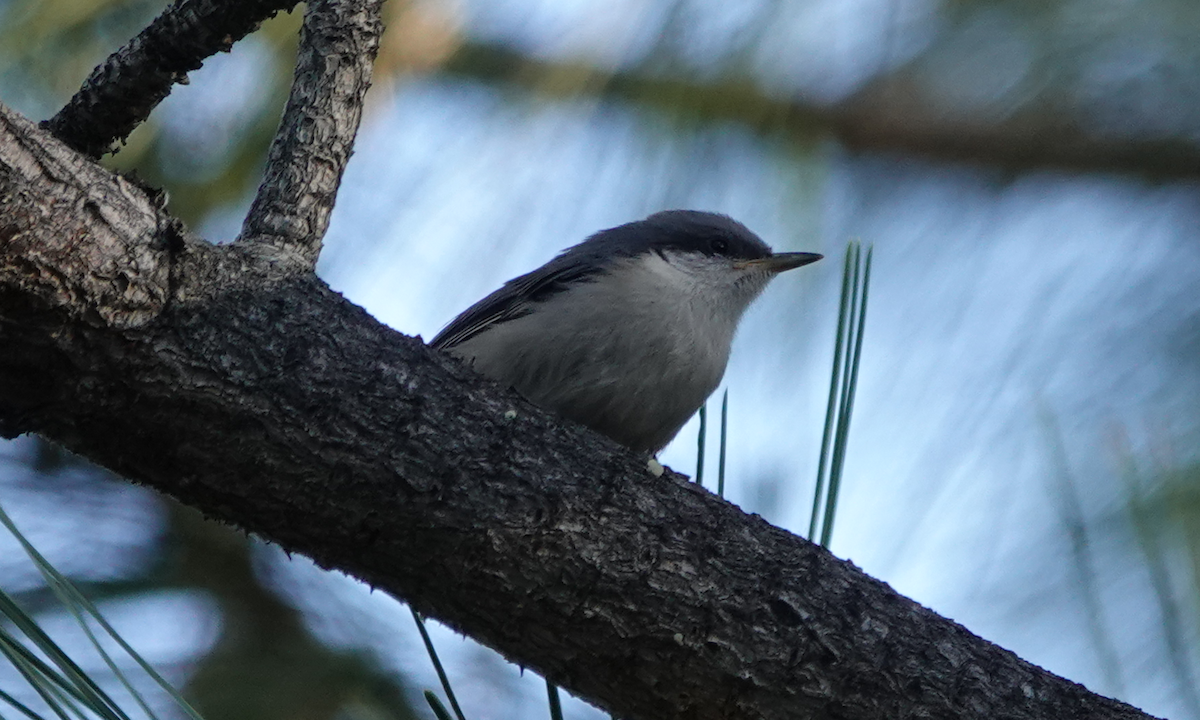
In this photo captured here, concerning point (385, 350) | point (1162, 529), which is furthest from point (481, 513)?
point (1162, 529)

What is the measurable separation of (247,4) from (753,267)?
188 centimetres

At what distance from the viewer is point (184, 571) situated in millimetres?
2652

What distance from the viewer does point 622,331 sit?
316cm

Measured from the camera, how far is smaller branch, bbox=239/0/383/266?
219 centimetres

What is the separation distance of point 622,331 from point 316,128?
1128mm

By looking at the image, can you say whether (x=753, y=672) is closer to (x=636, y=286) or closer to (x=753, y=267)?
(x=636, y=286)

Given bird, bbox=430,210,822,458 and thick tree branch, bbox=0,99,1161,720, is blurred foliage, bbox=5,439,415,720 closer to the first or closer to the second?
thick tree branch, bbox=0,99,1161,720

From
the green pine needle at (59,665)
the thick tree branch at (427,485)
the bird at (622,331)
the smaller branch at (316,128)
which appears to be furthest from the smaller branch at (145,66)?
the bird at (622,331)

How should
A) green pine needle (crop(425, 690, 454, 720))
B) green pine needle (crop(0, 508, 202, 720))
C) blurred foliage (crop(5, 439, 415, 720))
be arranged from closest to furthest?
green pine needle (crop(0, 508, 202, 720)), green pine needle (crop(425, 690, 454, 720)), blurred foliage (crop(5, 439, 415, 720))

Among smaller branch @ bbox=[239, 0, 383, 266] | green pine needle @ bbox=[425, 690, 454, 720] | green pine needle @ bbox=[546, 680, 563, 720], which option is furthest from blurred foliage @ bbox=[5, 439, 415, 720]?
smaller branch @ bbox=[239, 0, 383, 266]

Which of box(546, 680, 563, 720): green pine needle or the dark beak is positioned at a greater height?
the dark beak

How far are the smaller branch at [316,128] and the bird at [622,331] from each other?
0.83 meters

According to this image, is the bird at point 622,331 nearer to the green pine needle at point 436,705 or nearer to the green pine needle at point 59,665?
the green pine needle at point 436,705

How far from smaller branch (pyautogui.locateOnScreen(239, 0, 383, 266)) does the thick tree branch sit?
19cm
